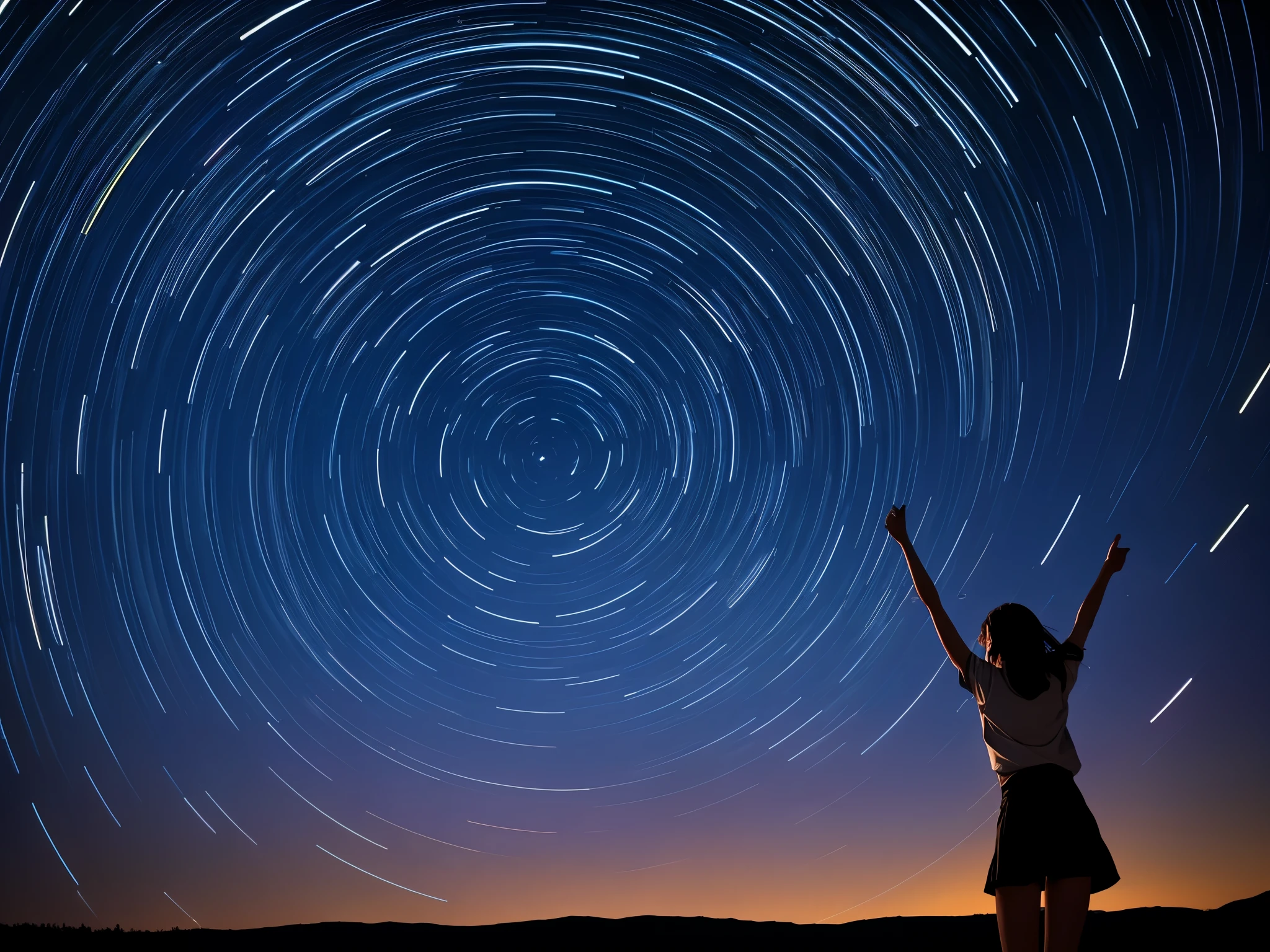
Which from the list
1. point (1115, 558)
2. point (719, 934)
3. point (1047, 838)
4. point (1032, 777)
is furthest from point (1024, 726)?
point (719, 934)

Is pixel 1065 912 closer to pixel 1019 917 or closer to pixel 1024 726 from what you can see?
pixel 1019 917

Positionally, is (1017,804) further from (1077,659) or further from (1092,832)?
(1077,659)

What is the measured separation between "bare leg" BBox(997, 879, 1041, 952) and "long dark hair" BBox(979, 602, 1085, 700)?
70 cm

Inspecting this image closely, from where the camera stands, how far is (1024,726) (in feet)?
9.46

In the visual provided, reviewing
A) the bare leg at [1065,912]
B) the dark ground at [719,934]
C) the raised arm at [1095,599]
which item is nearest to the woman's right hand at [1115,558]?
the raised arm at [1095,599]

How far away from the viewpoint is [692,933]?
10375mm

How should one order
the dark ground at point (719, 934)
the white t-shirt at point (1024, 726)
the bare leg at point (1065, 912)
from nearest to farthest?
the bare leg at point (1065, 912) < the white t-shirt at point (1024, 726) < the dark ground at point (719, 934)

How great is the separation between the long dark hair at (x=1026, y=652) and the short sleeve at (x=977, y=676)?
70mm

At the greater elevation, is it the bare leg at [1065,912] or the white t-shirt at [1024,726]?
the white t-shirt at [1024,726]

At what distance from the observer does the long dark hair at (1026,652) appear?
9.59 ft

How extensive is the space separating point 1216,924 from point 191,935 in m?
14.0

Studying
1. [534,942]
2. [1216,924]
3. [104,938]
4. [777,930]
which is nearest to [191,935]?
[104,938]

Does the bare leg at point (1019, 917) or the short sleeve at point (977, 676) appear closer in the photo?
the bare leg at point (1019, 917)

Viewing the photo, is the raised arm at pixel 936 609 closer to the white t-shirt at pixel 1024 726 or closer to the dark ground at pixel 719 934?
the white t-shirt at pixel 1024 726
